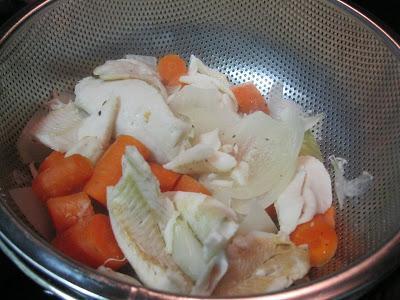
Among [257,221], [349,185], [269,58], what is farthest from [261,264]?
[269,58]

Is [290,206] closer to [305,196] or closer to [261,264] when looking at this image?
[305,196]

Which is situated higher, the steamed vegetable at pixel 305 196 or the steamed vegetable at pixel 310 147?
the steamed vegetable at pixel 310 147

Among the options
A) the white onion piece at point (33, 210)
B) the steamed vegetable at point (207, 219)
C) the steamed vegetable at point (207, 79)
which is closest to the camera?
the steamed vegetable at point (207, 219)

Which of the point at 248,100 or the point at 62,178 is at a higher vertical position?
the point at 248,100

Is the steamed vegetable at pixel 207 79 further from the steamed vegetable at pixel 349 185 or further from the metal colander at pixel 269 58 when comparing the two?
the steamed vegetable at pixel 349 185

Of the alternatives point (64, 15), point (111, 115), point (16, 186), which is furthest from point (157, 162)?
point (64, 15)

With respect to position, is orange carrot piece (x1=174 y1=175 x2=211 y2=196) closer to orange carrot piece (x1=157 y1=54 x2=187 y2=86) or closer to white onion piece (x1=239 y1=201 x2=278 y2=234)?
white onion piece (x1=239 y1=201 x2=278 y2=234)

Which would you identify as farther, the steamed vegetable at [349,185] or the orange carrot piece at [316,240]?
the steamed vegetable at [349,185]

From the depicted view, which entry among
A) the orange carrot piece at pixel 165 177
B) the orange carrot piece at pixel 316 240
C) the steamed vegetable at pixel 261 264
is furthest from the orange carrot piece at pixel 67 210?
the orange carrot piece at pixel 316 240
